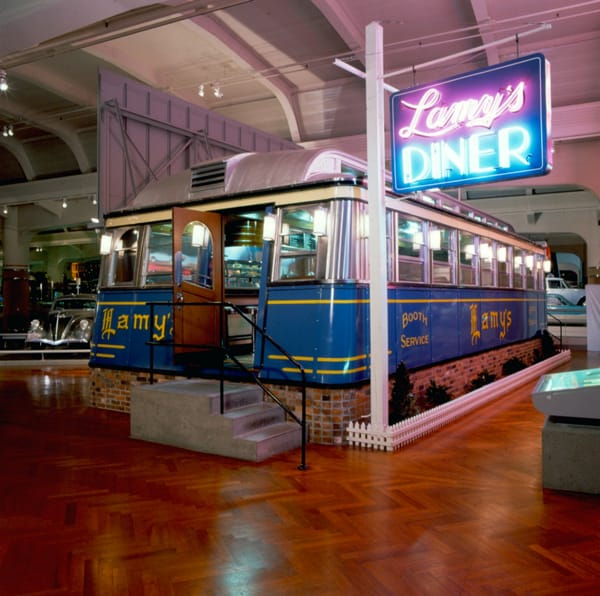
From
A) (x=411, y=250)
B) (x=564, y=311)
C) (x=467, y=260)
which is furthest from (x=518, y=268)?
(x=564, y=311)

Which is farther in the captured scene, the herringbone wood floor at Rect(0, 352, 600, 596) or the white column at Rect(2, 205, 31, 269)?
the white column at Rect(2, 205, 31, 269)

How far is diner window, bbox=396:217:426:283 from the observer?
7949mm

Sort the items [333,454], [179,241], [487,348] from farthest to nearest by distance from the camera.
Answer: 1. [487,348]
2. [179,241]
3. [333,454]

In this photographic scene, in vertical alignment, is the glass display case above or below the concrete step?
above

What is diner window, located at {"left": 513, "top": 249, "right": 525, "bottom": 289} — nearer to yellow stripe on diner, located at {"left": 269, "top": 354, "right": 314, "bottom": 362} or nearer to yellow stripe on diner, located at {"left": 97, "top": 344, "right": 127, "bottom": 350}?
yellow stripe on diner, located at {"left": 269, "top": 354, "right": 314, "bottom": 362}

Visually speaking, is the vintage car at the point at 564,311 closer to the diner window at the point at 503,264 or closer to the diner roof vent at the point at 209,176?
the diner window at the point at 503,264

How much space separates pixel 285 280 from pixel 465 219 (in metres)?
4.53

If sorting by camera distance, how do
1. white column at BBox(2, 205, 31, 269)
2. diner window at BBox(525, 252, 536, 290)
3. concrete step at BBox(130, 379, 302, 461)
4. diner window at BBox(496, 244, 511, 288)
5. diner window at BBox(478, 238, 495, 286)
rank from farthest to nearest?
white column at BBox(2, 205, 31, 269)
diner window at BBox(525, 252, 536, 290)
diner window at BBox(496, 244, 511, 288)
diner window at BBox(478, 238, 495, 286)
concrete step at BBox(130, 379, 302, 461)

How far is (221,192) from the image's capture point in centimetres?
786

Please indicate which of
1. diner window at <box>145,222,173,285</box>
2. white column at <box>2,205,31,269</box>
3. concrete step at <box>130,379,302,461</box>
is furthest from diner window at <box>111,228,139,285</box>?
white column at <box>2,205,31,269</box>

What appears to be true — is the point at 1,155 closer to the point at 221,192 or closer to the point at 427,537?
the point at 221,192

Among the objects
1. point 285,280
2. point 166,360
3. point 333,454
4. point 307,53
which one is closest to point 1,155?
point 307,53

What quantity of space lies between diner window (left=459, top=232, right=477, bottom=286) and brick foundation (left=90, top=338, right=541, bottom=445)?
4.39ft

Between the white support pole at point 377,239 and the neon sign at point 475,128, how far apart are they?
0.74 ft
